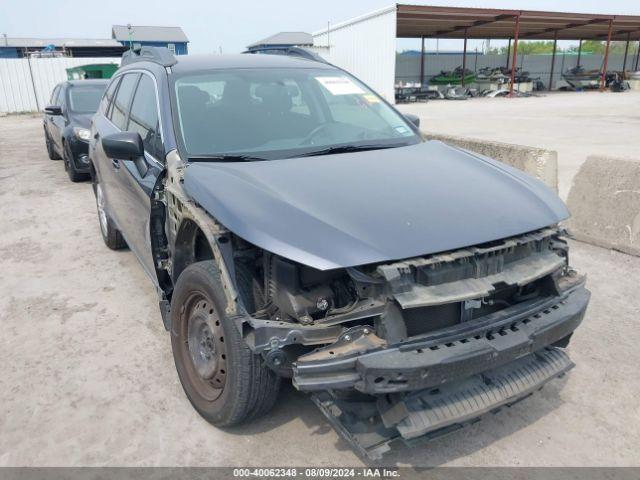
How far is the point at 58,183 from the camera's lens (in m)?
9.25

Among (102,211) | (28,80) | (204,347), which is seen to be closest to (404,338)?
(204,347)

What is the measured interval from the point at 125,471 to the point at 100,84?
30.5 feet

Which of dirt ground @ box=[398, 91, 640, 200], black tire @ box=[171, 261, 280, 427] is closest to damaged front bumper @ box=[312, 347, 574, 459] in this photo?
black tire @ box=[171, 261, 280, 427]

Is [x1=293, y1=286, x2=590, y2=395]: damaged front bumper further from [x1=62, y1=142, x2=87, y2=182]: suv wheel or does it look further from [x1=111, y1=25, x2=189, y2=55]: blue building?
[x1=111, y1=25, x2=189, y2=55]: blue building

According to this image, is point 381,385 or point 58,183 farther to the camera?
point 58,183

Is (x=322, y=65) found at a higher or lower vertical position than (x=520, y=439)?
higher

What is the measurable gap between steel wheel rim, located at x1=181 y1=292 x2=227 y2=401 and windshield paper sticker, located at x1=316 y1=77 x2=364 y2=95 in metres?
2.08

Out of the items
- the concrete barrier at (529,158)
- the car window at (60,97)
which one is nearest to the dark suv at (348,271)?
the concrete barrier at (529,158)

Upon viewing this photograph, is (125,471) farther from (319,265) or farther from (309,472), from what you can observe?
(319,265)

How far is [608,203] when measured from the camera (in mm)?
5258

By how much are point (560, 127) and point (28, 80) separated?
2250 cm

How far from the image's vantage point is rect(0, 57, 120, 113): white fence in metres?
24.0

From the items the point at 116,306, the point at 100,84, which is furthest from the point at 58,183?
the point at 116,306

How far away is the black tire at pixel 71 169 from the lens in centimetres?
889
